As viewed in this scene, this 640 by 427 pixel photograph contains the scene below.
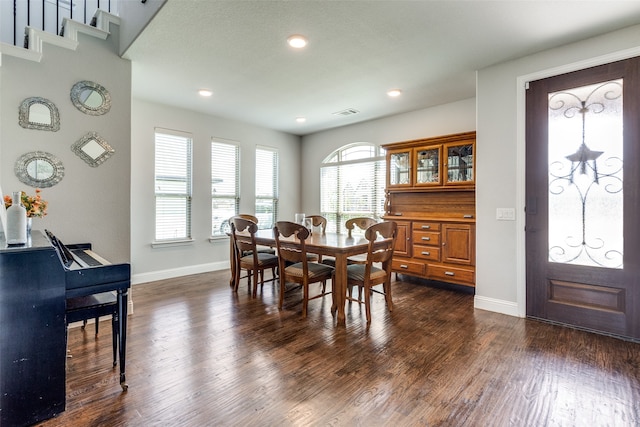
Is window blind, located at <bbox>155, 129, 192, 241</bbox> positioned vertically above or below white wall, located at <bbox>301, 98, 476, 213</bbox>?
below

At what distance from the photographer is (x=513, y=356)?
7.87ft

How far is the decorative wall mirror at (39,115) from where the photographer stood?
278 cm

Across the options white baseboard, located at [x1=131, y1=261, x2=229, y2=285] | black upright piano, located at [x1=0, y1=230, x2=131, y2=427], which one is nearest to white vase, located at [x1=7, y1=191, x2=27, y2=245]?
black upright piano, located at [x1=0, y1=230, x2=131, y2=427]

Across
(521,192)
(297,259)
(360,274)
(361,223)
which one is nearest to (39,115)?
(297,259)

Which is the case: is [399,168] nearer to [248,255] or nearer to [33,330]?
[248,255]

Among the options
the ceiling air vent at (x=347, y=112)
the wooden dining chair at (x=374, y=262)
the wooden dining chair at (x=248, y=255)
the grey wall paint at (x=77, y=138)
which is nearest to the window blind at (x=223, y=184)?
the wooden dining chair at (x=248, y=255)

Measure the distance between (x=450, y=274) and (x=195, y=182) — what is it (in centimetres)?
405

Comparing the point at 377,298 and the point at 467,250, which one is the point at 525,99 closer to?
the point at 467,250

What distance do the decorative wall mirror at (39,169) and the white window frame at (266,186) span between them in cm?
335

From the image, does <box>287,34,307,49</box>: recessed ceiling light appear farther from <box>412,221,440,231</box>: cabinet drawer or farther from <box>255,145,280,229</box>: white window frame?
<box>255,145,280,229</box>: white window frame

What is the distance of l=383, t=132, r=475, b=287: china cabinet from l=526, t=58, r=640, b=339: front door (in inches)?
36.8

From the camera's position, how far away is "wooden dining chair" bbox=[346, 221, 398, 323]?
309 centimetres

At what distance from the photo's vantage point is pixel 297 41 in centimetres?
287

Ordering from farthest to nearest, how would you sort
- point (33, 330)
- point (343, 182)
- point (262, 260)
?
point (343, 182), point (262, 260), point (33, 330)
